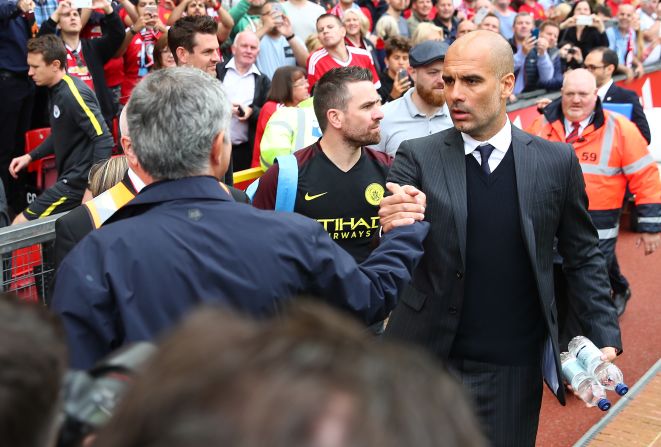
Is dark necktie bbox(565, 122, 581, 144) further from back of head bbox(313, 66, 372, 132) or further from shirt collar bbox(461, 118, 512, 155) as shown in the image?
shirt collar bbox(461, 118, 512, 155)

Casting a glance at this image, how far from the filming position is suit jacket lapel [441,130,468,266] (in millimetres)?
3617

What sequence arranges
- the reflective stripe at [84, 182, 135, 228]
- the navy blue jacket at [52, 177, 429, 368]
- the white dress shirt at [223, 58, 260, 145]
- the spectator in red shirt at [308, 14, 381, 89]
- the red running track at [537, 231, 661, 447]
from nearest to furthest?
1. the navy blue jacket at [52, 177, 429, 368]
2. the reflective stripe at [84, 182, 135, 228]
3. the red running track at [537, 231, 661, 447]
4. the white dress shirt at [223, 58, 260, 145]
5. the spectator in red shirt at [308, 14, 381, 89]

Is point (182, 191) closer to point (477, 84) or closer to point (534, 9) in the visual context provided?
point (477, 84)

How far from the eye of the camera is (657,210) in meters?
6.11

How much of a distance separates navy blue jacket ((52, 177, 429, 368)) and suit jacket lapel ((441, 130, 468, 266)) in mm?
1303

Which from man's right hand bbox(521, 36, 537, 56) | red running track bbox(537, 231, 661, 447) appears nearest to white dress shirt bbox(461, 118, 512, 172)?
red running track bbox(537, 231, 661, 447)

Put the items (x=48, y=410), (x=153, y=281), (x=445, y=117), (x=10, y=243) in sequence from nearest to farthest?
(x=48, y=410) → (x=153, y=281) → (x=10, y=243) → (x=445, y=117)

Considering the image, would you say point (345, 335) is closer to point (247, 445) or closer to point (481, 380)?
point (247, 445)

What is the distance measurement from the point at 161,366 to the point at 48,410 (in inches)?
11.2

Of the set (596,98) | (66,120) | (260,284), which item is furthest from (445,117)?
(260,284)

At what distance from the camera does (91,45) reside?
26.5 feet

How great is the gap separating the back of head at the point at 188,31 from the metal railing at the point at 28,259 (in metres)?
1.70

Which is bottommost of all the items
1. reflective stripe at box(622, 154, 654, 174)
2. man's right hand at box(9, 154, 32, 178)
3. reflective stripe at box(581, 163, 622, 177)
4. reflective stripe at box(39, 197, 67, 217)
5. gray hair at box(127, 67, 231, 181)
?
reflective stripe at box(581, 163, 622, 177)

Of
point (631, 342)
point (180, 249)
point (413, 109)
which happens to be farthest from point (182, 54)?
point (631, 342)
